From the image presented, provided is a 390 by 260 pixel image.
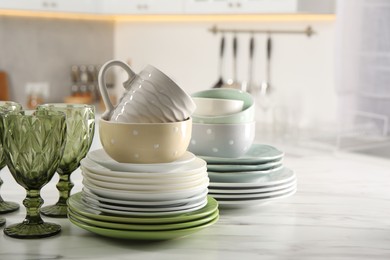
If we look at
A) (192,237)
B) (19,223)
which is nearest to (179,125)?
(192,237)

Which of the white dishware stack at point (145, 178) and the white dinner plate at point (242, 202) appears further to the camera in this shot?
the white dinner plate at point (242, 202)

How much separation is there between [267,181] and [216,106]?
187 mm

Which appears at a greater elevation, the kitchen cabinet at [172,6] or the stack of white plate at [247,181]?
the kitchen cabinet at [172,6]

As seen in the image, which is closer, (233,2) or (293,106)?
(233,2)

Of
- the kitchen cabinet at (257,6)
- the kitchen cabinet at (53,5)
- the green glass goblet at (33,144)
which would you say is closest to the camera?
the green glass goblet at (33,144)

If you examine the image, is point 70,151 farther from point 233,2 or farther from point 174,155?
point 233,2

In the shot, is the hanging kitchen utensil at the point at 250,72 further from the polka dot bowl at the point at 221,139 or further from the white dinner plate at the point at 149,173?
the white dinner plate at the point at 149,173

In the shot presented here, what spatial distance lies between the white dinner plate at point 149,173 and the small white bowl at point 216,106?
0.22m

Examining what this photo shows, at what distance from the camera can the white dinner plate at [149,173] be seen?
119 cm

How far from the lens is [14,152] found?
1.16m

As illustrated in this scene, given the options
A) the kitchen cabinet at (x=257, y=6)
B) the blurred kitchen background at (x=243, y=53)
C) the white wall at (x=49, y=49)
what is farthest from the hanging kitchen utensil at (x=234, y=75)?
the white wall at (x=49, y=49)

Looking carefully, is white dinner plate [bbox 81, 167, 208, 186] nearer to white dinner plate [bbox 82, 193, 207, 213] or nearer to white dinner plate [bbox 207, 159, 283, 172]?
white dinner plate [bbox 82, 193, 207, 213]

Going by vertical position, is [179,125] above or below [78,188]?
above

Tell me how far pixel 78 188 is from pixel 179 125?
505 millimetres
